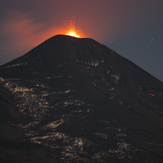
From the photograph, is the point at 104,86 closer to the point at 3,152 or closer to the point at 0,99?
the point at 0,99

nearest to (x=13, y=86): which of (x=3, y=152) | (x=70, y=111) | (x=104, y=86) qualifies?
(x=70, y=111)

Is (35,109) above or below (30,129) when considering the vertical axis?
above

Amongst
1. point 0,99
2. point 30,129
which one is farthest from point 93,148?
point 0,99

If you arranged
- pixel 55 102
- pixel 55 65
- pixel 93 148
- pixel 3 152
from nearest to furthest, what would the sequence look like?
pixel 3 152 → pixel 93 148 → pixel 55 102 → pixel 55 65

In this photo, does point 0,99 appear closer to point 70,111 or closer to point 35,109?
point 35,109

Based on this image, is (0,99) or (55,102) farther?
(55,102)

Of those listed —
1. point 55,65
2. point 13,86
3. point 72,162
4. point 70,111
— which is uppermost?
point 55,65

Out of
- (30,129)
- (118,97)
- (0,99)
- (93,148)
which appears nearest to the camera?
(93,148)
